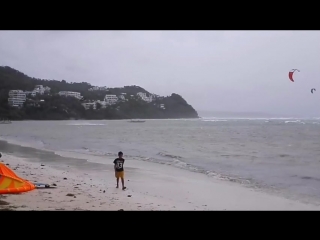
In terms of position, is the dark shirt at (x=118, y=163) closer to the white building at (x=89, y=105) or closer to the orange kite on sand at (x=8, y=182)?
the orange kite on sand at (x=8, y=182)

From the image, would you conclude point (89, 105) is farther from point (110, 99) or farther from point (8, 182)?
point (8, 182)

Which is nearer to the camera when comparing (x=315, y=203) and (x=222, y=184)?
(x=315, y=203)

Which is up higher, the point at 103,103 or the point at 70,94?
the point at 70,94

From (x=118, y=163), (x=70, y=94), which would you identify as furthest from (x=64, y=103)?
(x=118, y=163)

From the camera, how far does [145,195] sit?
5746 millimetres

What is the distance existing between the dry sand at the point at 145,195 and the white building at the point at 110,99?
28677 millimetres

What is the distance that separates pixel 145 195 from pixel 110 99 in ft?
106

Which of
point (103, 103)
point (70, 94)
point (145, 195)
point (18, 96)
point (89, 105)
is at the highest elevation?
point (70, 94)

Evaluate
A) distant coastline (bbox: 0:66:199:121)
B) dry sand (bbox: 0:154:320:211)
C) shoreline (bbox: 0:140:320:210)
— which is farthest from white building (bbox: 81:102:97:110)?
dry sand (bbox: 0:154:320:211)

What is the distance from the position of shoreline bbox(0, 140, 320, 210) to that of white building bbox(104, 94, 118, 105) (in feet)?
93.1
